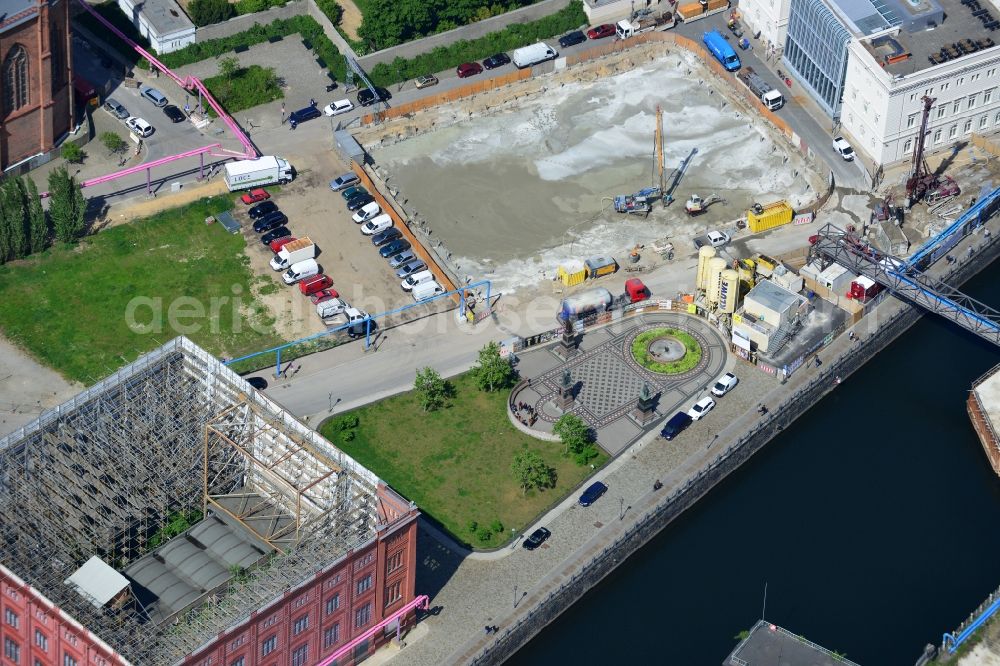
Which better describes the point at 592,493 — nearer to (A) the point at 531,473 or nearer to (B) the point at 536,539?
(A) the point at 531,473

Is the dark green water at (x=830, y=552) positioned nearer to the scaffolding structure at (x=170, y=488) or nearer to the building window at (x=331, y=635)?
the building window at (x=331, y=635)

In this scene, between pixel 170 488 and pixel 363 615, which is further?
pixel 170 488

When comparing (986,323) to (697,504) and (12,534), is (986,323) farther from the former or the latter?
(12,534)

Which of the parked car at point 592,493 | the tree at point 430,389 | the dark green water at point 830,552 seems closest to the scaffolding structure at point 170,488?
the tree at point 430,389

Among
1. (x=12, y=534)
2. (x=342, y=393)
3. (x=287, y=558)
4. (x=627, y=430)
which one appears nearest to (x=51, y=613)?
(x=12, y=534)

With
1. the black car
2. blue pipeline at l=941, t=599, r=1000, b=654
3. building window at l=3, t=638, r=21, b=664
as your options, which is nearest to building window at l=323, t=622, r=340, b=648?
the black car

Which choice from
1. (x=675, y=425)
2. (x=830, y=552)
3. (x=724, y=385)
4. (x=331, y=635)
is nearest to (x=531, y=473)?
(x=675, y=425)
